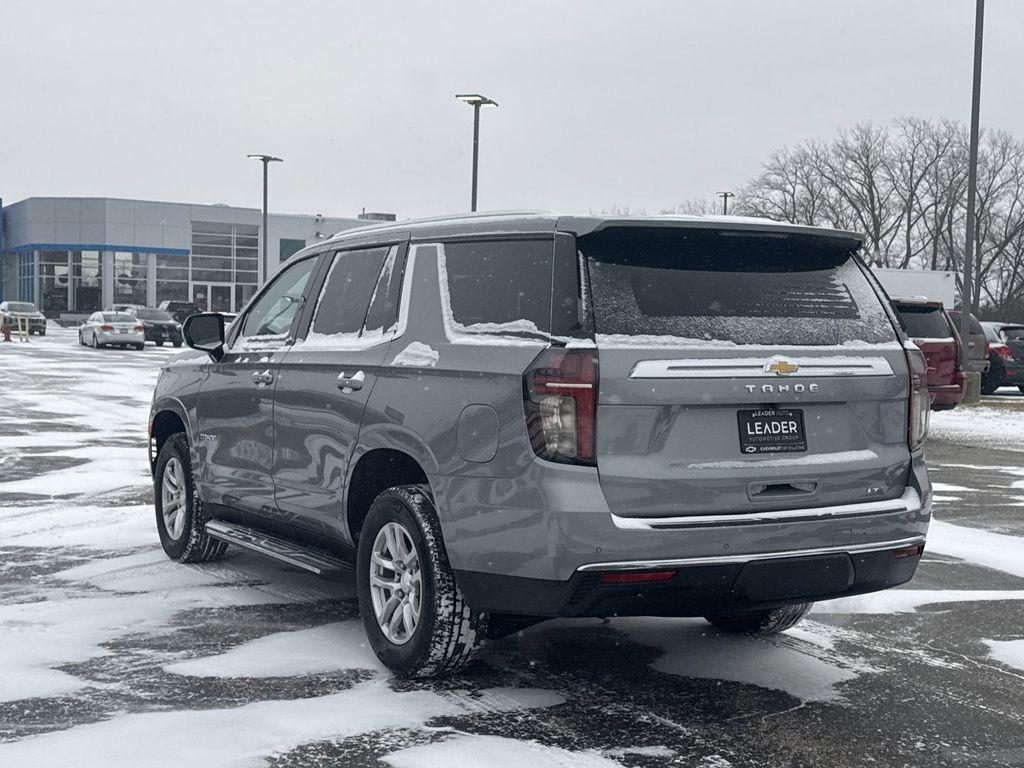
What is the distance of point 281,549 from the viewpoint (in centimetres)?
623

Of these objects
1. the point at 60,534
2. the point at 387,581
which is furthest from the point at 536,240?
the point at 60,534

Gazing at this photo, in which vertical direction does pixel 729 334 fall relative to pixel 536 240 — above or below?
below

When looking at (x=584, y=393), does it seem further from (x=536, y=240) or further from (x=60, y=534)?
(x=60, y=534)

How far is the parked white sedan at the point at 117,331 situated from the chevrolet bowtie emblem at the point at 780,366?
129 feet

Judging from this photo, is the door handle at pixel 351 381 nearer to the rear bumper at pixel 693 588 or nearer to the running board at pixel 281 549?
the running board at pixel 281 549

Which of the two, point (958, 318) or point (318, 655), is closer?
point (318, 655)

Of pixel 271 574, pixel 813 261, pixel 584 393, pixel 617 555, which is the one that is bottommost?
pixel 271 574

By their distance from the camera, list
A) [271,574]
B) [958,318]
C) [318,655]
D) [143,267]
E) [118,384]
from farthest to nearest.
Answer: [143,267]
[958,318]
[118,384]
[271,574]
[318,655]

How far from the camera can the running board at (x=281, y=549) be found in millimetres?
5906

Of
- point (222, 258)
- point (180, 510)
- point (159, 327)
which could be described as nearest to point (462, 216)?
point (180, 510)

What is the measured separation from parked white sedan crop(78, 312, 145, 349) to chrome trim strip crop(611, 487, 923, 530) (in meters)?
39.3

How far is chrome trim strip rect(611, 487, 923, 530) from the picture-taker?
14.8 ft

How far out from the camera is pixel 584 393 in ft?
14.8

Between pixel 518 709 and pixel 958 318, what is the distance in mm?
Answer: 25393
